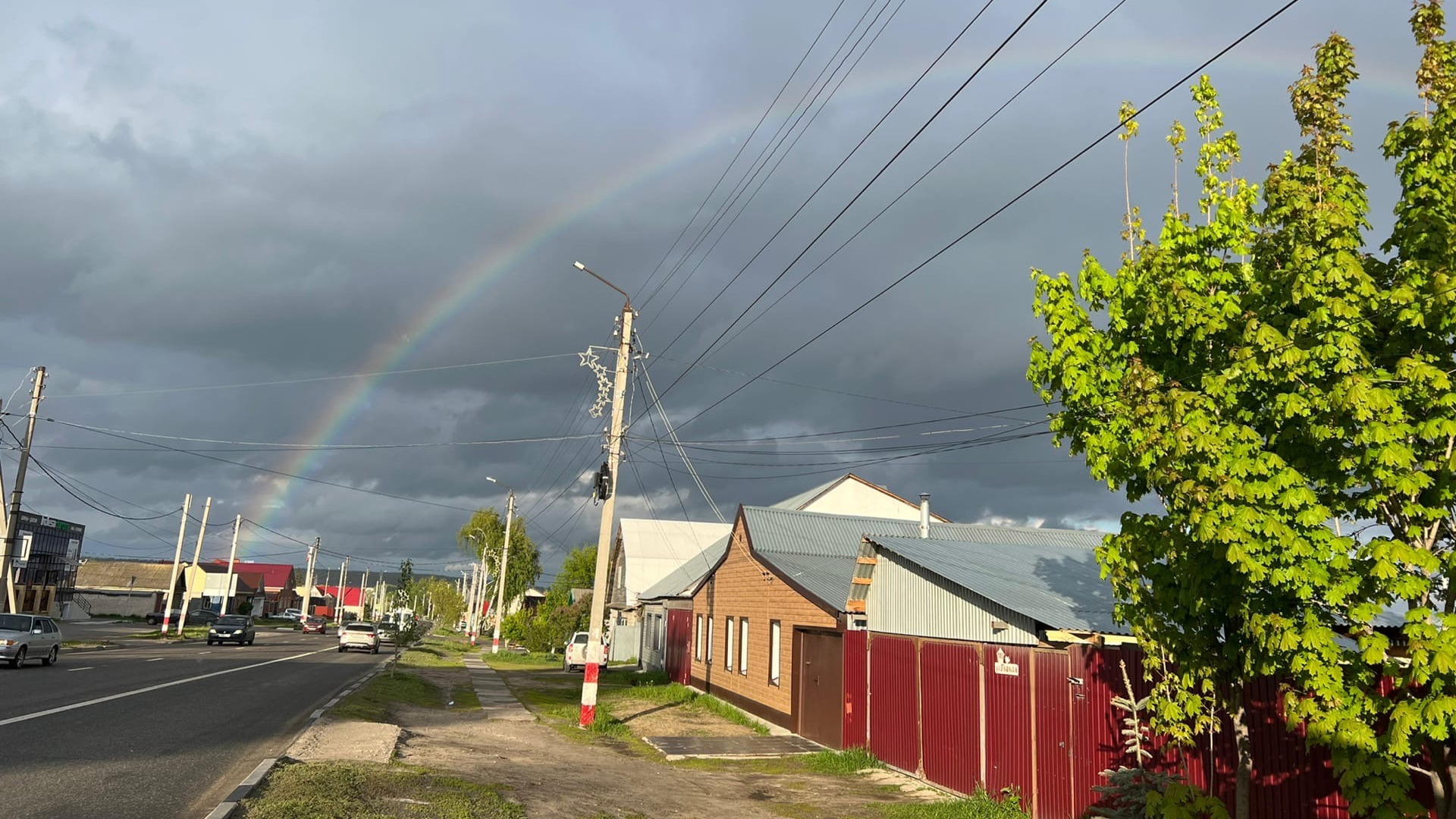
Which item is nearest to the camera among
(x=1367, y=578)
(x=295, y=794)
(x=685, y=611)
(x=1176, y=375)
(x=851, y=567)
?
(x=1367, y=578)

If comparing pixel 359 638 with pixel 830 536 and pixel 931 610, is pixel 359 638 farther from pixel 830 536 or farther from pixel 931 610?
pixel 931 610

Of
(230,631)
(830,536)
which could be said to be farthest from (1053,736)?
(230,631)

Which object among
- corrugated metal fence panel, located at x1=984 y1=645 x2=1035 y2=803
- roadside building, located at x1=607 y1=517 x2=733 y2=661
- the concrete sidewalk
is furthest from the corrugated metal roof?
roadside building, located at x1=607 y1=517 x2=733 y2=661

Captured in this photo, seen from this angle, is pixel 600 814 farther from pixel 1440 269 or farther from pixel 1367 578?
pixel 1440 269

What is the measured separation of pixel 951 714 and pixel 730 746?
260 inches

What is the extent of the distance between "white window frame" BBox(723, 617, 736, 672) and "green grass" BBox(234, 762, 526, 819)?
1537 cm

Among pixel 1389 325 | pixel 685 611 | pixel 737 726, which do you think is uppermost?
pixel 1389 325

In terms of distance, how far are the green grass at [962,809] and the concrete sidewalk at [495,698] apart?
11.9m

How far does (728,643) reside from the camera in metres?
28.1

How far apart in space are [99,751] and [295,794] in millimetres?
4896

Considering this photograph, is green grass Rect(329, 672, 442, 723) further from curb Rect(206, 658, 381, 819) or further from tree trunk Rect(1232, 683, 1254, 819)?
tree trunk Rect(1232, 683, 1254, 819)

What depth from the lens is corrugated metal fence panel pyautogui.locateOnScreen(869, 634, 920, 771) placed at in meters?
15.3

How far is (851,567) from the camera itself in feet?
87.1

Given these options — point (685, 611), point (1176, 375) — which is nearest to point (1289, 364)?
point (1176, 375)
